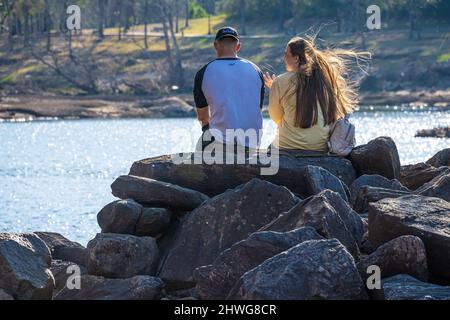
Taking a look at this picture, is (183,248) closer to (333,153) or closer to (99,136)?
(333,153)

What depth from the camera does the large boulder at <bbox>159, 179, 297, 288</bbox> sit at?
421 inches

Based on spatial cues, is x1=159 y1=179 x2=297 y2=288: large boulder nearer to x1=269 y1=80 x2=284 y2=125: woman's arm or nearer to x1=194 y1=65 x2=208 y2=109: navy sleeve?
x1=194 y1=65 x2=208 y2=109: navy sleeve

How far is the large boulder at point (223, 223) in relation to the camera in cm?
1069

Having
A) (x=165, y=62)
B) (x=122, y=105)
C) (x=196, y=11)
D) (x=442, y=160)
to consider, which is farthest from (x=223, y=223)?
(x=196, y=11)

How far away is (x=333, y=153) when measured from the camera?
41.7 ft

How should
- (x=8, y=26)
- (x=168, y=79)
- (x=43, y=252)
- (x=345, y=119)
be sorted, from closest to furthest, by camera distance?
(x=43, y=252) < (x=345, y=119) < (x=168, y=79) < (x=8, y=26)

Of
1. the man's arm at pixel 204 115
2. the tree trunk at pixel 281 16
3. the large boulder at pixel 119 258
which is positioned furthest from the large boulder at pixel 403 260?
the tree trunk at pixel 281 16

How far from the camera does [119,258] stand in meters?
10.8

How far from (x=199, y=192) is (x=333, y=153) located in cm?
174

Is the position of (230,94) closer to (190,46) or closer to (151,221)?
(151,221)

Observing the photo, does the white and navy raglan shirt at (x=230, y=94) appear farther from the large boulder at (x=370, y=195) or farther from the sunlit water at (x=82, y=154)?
the sunlit water at (x=82, y=154)

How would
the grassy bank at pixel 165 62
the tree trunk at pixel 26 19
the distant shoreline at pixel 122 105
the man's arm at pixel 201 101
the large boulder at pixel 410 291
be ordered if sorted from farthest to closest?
the tree trunk at pixel 26 19
the grassy bank at pixel 165 62
the distant shoreline at pixel 122 105
the man's arm at pixel 201 101
the large boulder at pixel 410 291

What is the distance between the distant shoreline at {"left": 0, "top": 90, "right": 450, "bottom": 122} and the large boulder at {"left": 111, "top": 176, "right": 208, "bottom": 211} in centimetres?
6819
